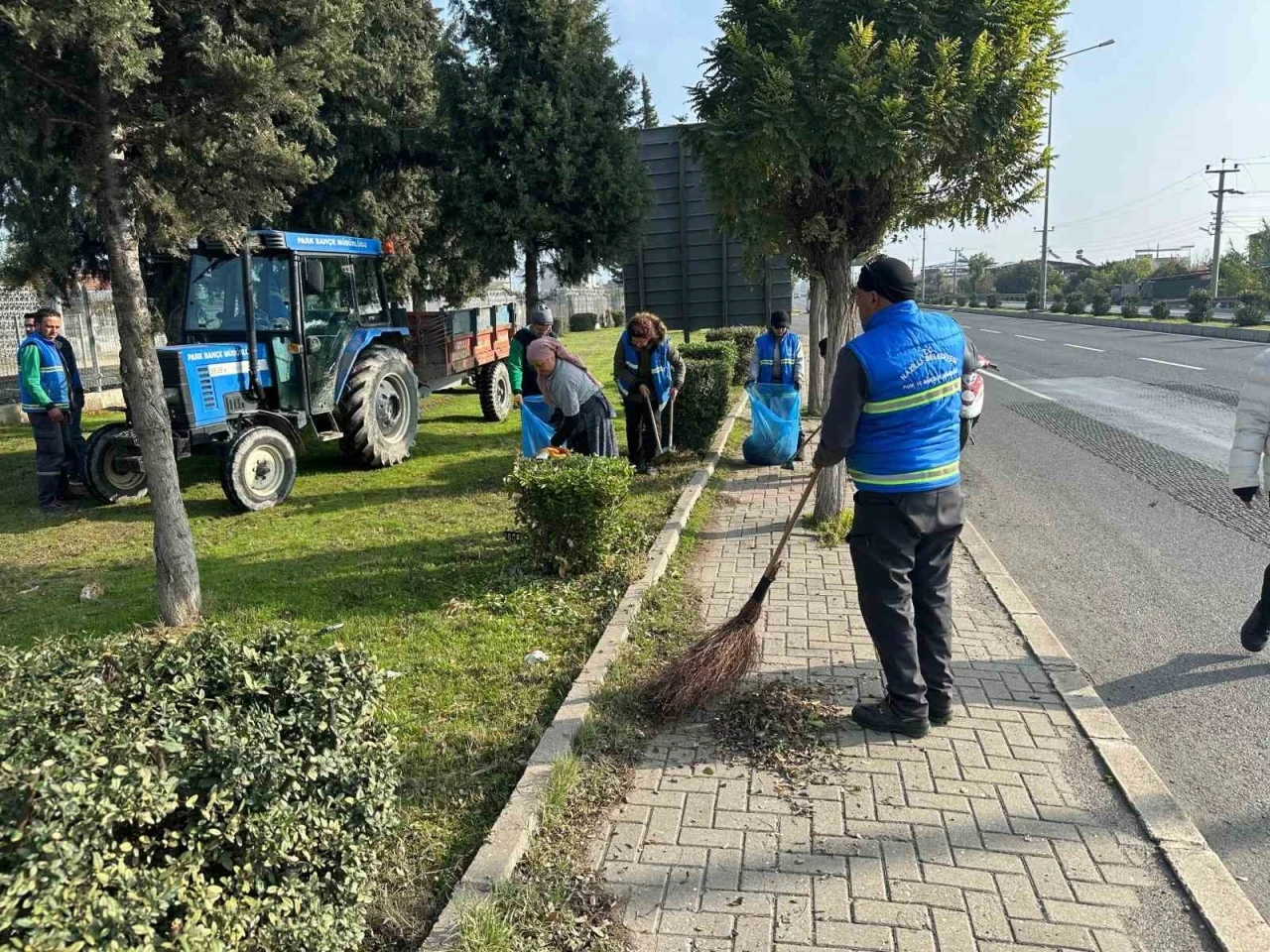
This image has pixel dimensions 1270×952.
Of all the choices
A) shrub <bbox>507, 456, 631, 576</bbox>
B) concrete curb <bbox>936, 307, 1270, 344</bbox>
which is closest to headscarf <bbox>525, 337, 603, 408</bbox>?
shrub <bbox>507, 456, 631, 576</bbox>

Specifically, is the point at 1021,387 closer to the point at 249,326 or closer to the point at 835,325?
the point at 835,325

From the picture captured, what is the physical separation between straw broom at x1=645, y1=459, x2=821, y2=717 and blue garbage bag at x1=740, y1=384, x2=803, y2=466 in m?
5.31

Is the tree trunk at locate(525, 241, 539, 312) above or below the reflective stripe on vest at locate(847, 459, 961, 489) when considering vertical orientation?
above

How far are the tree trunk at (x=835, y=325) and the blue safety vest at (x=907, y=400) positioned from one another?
269 cm

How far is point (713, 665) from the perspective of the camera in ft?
13.3

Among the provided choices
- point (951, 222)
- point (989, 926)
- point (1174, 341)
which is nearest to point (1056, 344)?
point (1174, 341)

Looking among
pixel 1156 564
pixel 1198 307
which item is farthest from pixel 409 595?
pixel 1198 307

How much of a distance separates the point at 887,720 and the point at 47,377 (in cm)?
867

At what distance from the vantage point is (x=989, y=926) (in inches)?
104

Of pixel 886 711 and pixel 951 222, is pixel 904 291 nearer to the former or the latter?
pixel 886 711

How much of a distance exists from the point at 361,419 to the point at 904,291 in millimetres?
7369

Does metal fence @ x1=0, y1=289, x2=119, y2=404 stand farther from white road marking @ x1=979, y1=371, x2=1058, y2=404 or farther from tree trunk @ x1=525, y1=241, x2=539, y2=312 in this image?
white road marking @ x1=979, y1=371, x2=1058, y2=404

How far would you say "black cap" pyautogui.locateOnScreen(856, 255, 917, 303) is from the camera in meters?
3.62

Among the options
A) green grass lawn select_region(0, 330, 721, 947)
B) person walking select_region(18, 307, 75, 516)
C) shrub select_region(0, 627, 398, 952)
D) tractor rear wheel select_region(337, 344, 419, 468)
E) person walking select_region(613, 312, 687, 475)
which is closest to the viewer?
shrub select_region(0, 627, 398, 952)
